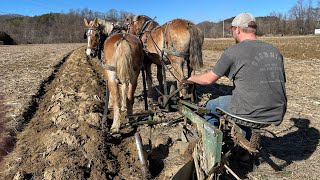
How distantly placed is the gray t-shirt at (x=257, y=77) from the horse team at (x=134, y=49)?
2.44 meters

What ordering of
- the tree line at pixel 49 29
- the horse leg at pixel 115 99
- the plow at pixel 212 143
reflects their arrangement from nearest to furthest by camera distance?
the plow at pixel 212 143, the horse leg at pixel 115 99, the tree line at pixel 49 29

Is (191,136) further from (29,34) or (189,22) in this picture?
(29,34)

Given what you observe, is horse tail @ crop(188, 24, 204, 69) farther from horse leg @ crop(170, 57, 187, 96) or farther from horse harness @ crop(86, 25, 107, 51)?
horse harness @ crop(86, 25, 107, 51)

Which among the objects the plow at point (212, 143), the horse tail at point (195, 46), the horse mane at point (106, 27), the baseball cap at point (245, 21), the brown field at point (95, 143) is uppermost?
the horse mane at point (106, 27)

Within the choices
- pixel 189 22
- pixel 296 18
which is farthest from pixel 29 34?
pixel 296 18

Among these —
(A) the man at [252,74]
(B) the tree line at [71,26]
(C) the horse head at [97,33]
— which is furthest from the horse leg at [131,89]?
(B) the tree line at [71,26]

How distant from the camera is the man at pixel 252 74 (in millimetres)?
3811

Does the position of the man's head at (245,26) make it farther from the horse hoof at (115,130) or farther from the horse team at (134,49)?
the horse hoof at (115,130)

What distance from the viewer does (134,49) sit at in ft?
20.2

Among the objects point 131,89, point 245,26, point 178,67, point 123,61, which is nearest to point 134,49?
point 123,61

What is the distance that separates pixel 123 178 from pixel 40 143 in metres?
1.81

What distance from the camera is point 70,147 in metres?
5.34

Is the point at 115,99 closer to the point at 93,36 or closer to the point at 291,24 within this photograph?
the point at 93,36

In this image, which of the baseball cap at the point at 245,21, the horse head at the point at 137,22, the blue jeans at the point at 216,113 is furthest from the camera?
the horse head at the point at 137,22
